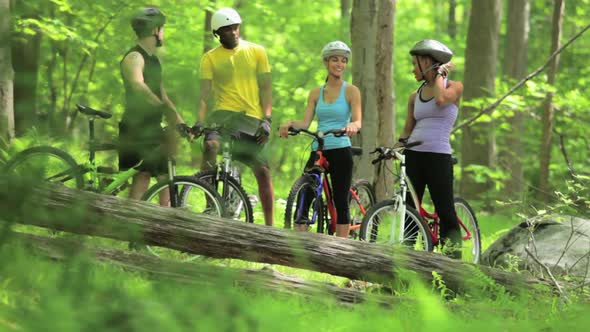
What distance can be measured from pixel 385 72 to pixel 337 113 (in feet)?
7.37

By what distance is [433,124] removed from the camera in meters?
6.62

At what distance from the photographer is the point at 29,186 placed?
4.59 ft

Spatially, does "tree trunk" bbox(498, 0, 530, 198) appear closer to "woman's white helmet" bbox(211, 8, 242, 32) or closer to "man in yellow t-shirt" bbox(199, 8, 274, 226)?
"woman's white helmet" bbox(211, 8, 242, 32)

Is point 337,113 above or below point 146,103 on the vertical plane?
above

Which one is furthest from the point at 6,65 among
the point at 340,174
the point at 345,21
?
the point at 345,21

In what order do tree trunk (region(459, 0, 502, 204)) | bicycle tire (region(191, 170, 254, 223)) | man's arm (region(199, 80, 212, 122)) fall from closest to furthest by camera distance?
man's arm (region(199, 80, 212, 122)), bicycle tire (region(191, 170, 254, 223)), tree trunk (region(459, 0, 502, 204))

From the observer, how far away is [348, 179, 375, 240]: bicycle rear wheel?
7.97m

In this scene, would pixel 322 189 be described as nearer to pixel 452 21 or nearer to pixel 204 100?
pixel 204 100

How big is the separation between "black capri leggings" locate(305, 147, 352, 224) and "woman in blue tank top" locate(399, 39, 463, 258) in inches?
23.2

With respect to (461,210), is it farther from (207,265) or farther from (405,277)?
(207,265)

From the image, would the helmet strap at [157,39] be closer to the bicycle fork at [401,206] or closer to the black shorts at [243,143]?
the black shorts at [243,143]

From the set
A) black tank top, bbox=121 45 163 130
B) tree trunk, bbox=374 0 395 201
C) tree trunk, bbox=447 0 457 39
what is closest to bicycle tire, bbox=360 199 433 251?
tree trunk, bbox=374 0 395 201

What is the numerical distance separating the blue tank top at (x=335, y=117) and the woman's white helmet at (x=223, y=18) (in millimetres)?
1282

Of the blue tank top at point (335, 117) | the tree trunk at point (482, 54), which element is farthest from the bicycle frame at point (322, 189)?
the tree trunk at point (482, 54)
